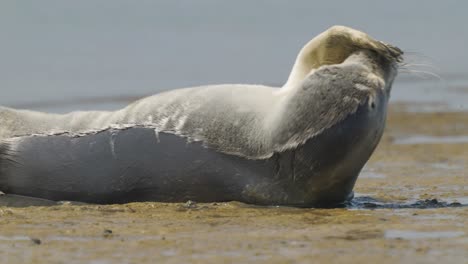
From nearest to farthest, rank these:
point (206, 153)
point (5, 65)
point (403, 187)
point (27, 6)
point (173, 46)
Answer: point (206, 153) → point (403, 187) → point (5, 65) → point (173, 46) → point (27, 6)

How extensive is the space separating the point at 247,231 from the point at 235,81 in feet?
36.1

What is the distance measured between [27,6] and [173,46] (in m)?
4.80

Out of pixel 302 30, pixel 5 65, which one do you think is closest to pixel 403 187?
pixel 5 65

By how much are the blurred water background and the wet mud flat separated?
7647 mm

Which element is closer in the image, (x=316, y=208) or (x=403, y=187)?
(x=316, y=208)

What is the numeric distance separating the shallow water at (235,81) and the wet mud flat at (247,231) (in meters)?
0.01

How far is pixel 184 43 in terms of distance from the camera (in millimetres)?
21766

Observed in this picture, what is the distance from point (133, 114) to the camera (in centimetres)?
735

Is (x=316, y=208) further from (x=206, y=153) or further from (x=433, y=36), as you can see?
(x=433, y=36)

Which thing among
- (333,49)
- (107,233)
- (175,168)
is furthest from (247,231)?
(333,49)

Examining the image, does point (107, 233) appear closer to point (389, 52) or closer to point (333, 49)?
point (333, 49)

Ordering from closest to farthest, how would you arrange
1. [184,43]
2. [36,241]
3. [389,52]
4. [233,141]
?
[36,241] < [233,141] < [389,52] < [184,43]

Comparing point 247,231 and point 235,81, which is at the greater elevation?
point 235,81

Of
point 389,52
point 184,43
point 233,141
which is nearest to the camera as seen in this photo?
point 233,141
